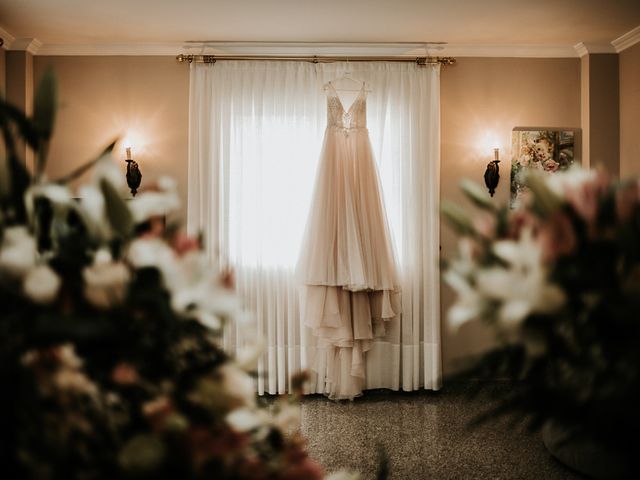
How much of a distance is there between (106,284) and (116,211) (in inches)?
3.3

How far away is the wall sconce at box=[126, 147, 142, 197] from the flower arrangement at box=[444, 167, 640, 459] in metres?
3.66

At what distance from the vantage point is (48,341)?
20.9 inches

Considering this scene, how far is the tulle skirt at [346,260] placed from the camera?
12.0 ft

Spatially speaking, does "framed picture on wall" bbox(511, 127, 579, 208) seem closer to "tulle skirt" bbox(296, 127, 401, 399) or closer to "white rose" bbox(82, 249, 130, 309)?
"tulle skirt" bbox(296, 127, 401, 399)

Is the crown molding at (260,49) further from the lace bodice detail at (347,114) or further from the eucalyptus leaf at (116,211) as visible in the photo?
the eucalyptus leaf at (116,211)

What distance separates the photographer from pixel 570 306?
616 millimetres

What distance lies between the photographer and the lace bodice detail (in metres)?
3.81

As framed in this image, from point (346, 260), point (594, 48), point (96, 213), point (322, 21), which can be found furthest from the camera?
point (594, 48)

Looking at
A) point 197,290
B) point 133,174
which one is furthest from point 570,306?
point 133,174

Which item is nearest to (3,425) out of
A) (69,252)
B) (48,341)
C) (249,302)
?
(48,341)

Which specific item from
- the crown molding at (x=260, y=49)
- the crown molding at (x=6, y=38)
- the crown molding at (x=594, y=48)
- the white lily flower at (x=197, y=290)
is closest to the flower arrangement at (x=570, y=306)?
the white lily flower at (x=197, y=290)

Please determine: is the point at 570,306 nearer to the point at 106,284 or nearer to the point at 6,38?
the point at 106,284

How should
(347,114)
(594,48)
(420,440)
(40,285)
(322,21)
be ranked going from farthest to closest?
(594,48)
(347,114)
(322,21)
(420,440)
(40,285)

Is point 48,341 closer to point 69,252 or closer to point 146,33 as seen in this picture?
point 69,252
